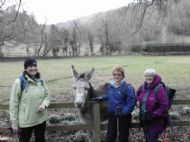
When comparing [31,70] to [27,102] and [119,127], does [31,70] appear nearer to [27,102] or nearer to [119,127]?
[27,102]

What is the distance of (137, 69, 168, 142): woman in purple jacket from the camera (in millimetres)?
5879

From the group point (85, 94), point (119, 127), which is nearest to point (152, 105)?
point (119, 127)

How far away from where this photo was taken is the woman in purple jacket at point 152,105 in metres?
5.88

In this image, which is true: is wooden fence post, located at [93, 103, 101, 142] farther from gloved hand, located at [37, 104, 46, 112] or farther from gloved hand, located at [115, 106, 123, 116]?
gloved hand, located at [37, 104, 46, 112]

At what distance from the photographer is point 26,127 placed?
5918mm

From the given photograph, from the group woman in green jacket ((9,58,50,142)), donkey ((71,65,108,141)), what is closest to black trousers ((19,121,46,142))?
woman in green jacket ((9,58,50,142))

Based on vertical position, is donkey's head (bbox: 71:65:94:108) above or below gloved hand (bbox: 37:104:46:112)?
above

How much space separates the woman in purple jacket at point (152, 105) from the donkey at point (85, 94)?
99 centimetres

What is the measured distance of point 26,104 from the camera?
5.86 m

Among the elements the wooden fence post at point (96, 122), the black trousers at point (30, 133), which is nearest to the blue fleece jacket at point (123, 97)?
the wooden fence post at point (96, 122)

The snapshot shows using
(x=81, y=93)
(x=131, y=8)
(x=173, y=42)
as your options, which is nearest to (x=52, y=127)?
(x=81, y=93)

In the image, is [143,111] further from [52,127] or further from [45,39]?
[45,39]

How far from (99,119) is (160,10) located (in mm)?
8169

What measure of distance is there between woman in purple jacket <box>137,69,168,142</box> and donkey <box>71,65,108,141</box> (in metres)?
0.99
